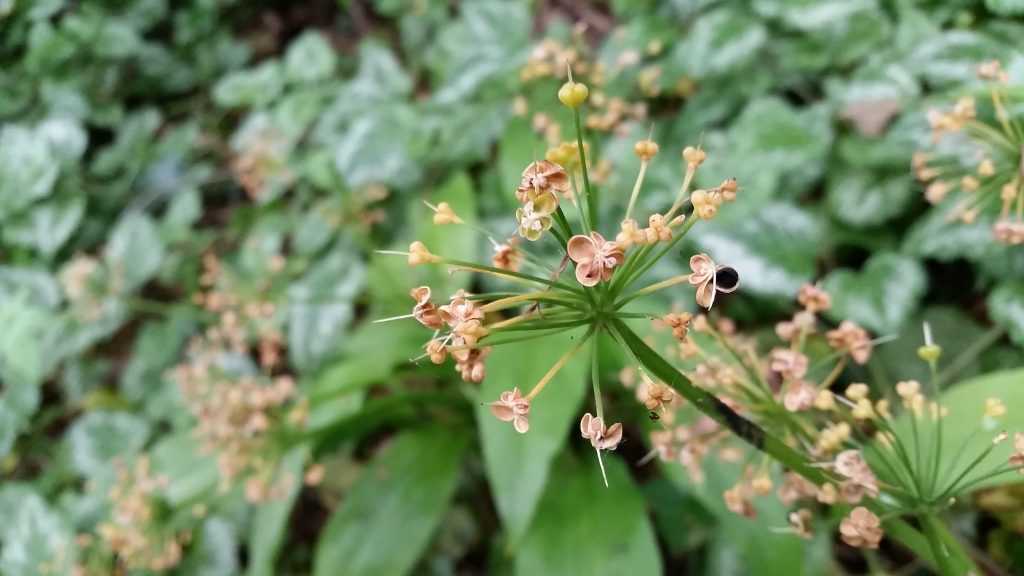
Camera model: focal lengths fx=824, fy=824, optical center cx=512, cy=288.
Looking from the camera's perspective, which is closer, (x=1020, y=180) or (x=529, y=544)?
(x=1020, y=180)

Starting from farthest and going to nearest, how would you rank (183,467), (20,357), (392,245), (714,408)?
(392,245), (20,357), (183,467), (714,408)

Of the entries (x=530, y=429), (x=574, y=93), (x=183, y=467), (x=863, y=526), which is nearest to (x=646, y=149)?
(x=574, y=93)

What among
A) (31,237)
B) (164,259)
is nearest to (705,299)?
(164,259)

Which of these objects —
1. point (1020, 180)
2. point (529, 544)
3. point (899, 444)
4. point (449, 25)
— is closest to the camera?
point (899, 444)

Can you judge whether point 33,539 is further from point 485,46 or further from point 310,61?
point 485,46

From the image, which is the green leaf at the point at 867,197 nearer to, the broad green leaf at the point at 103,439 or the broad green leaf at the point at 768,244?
the broad green leaf at the point at 768,244

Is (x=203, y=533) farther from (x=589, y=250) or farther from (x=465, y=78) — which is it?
(x=589, y=250)
